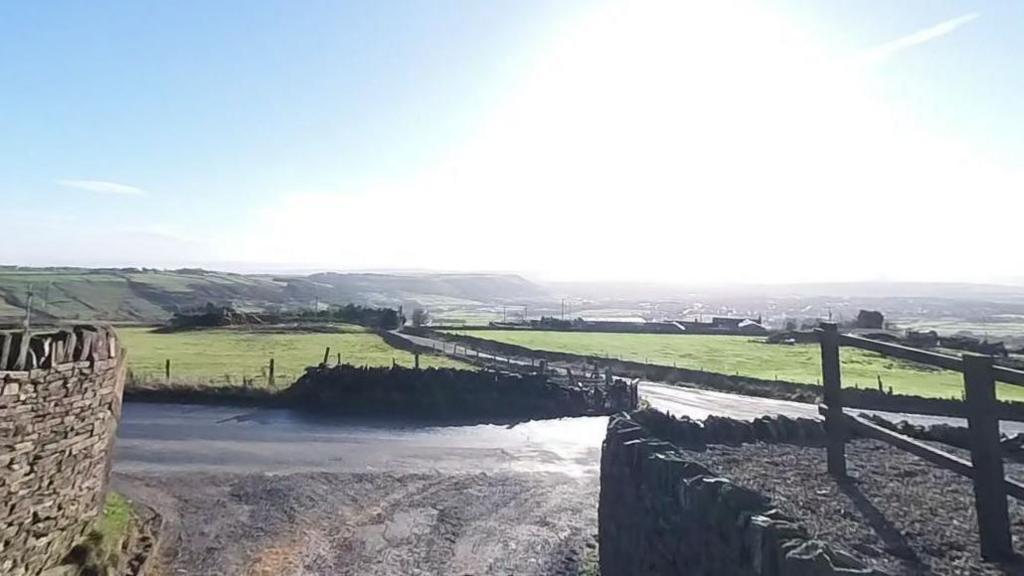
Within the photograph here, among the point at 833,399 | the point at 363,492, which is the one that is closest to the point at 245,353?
the point at 363,492

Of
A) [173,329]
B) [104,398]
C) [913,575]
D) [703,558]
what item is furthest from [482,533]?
[173,329]

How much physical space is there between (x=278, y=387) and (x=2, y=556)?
20279mm

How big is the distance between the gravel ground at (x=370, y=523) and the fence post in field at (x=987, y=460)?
6111mm

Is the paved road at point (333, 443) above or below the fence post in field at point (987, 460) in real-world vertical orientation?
below

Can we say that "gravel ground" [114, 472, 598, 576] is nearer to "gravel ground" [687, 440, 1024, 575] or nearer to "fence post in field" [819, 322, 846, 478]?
"gravel ground" [687, 440, 1024, 575]

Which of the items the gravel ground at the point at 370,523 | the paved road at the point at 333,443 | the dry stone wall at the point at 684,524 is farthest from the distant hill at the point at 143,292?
the dry stone wall at the point at 684,524

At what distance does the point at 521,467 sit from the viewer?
632 inches

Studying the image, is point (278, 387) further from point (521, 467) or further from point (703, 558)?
point (703, 558)

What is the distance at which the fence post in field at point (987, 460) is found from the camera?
4031 mm

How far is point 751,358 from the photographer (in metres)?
39.8

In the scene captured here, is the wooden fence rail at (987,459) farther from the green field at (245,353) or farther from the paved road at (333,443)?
the green field at (245,353)

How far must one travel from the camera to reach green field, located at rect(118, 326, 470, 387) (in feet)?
97.5

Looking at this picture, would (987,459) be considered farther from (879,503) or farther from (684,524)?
(684,524)

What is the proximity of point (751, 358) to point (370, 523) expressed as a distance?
32861 millimetres
